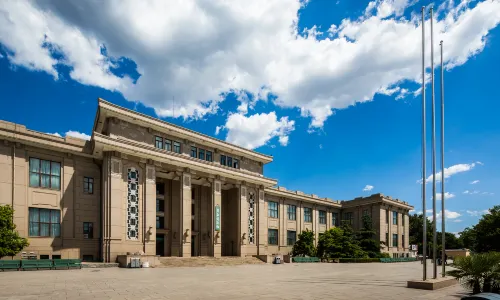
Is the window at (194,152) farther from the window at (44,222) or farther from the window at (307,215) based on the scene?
the window at (307,215)

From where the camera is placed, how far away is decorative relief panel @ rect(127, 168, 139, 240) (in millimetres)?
35219

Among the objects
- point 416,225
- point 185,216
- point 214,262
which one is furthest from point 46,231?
point 416,225

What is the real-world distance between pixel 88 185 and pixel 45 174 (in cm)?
407

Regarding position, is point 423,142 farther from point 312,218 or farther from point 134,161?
point 312,218

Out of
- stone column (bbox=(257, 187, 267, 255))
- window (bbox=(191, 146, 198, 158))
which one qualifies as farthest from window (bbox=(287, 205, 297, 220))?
window (bbox=(191, 146, 198, 158))

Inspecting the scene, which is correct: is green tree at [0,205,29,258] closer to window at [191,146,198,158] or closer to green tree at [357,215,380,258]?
window at [191,146,198,158]

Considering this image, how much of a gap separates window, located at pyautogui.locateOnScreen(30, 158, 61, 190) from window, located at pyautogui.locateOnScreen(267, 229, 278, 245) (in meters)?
31.4

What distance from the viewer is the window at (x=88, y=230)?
1351 inches

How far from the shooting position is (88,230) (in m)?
34.6

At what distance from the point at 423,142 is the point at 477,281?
8.23m

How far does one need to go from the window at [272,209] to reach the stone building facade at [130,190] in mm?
3507

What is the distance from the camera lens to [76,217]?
3388 cm

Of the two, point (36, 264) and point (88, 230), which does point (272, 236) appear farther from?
point (36, 264)

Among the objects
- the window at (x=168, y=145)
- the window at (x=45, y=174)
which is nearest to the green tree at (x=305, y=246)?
the window at (x=168, y=145)
